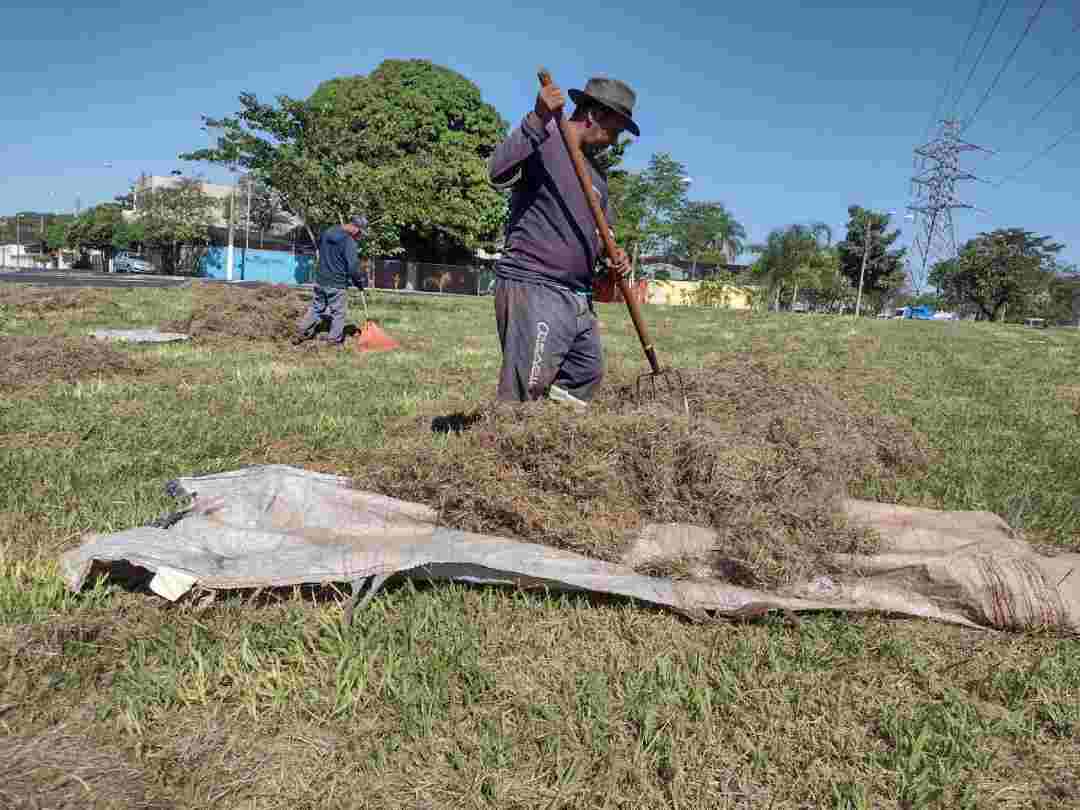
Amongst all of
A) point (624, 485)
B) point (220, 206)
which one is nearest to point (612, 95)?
point (624, 485)

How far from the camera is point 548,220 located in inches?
133

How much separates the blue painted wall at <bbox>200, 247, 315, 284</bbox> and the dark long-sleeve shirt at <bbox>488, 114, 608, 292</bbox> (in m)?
42.1

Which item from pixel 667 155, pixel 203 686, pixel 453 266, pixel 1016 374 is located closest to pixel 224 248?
pixel 453 266

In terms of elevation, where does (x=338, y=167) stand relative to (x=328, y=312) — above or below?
above

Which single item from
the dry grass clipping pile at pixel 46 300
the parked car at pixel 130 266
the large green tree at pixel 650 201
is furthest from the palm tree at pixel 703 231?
the dry grass clipping pile at pixel 46 300

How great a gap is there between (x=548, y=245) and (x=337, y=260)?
672 cm

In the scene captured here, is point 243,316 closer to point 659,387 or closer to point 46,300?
point 46,300

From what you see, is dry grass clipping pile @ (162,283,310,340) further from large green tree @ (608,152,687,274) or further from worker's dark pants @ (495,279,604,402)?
large green tree @ (608,152,687,274)

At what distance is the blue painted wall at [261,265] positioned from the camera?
1686 inches

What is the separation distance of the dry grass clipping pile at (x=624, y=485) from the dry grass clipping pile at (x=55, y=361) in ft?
13.9

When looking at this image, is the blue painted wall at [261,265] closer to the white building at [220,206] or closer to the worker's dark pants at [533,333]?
the white building at [220,206]

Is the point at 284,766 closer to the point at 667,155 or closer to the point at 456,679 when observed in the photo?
the point at 456,679

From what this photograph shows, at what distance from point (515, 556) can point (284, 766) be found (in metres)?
A: 1.07

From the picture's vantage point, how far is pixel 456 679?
1.97m
